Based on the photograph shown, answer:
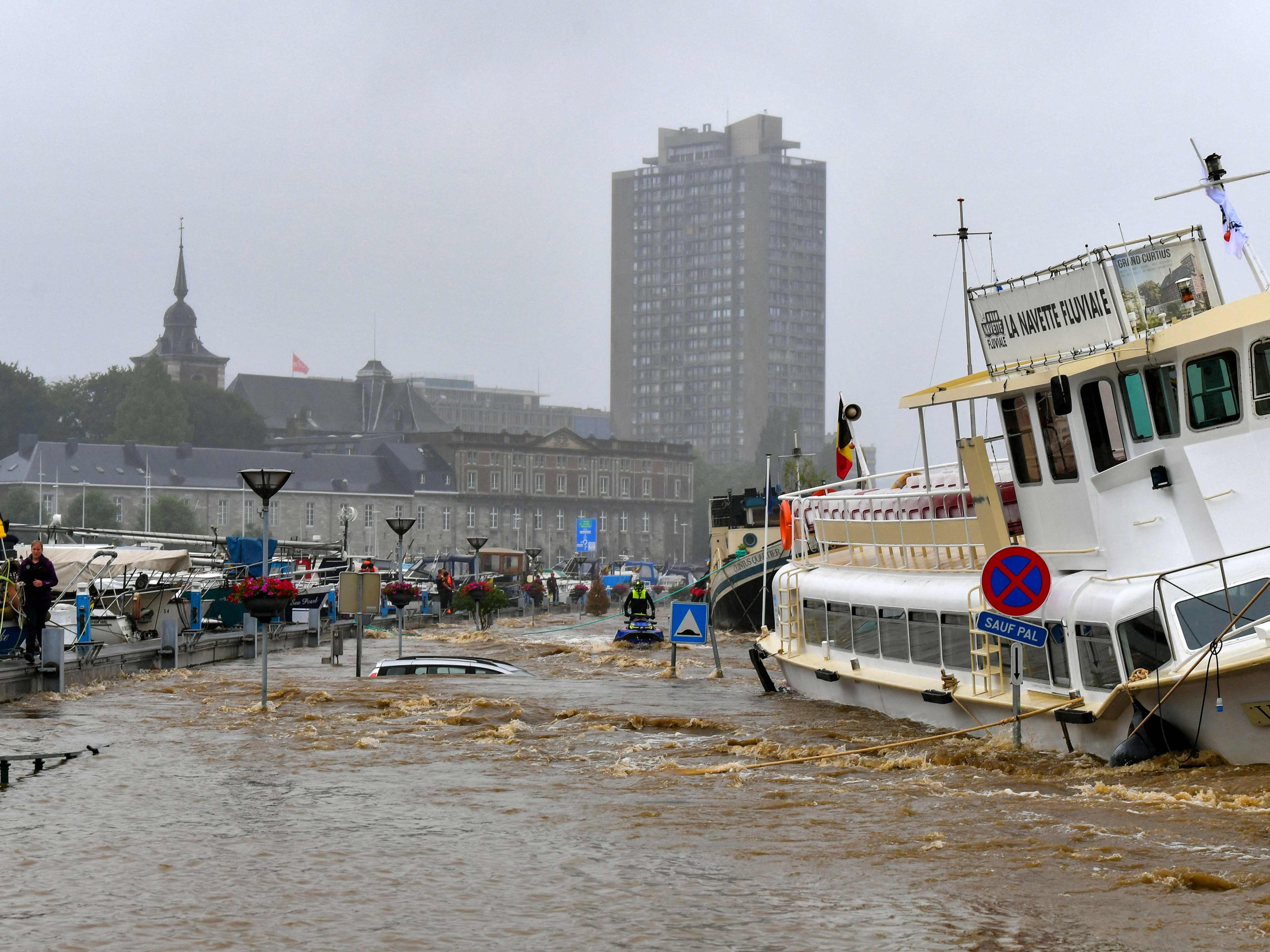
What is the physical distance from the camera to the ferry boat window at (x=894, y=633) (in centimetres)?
2131

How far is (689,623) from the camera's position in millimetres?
27766

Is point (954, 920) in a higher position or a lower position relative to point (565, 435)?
lower

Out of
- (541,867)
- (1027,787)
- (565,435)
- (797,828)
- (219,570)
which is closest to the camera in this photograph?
(541,867)

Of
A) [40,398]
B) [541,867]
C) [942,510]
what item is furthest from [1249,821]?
[40,398]

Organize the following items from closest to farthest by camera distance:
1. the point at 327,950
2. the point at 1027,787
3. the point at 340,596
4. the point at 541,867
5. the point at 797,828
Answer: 1. the point at 327,950
2. the point at 541,867
3. the point at 797,828
4. the point at 1027,787
5. the point at 340,596

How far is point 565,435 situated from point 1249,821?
170430 millimetres

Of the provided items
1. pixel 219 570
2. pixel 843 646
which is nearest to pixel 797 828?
pixel 843 646

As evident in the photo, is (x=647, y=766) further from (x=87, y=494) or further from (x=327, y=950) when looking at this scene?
(x=87, y=494)

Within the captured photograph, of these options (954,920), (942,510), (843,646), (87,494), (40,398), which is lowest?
(954,920)

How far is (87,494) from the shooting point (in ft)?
454

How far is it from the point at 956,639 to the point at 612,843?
7607 millimetres

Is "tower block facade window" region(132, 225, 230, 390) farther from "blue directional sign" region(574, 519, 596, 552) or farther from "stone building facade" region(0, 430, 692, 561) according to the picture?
"blue directional sign" region(574, 519, 596, 552)

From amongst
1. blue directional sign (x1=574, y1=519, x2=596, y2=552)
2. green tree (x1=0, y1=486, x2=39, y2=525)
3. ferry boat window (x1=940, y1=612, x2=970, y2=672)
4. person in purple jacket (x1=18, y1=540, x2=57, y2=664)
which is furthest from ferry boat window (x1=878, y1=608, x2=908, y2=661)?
green tree (x1=0, y1=486, x2=39, y2=525)

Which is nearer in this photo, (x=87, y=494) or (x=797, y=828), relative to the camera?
(x=797, y=828)
